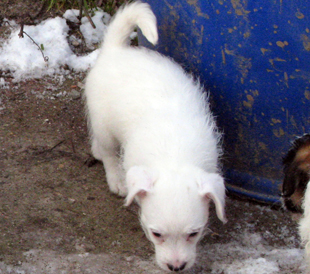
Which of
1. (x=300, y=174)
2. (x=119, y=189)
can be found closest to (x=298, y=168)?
(x=300, y=174)

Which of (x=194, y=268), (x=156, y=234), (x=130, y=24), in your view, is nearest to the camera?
(x=156, y=234)

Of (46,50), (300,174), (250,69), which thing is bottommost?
(46,50)

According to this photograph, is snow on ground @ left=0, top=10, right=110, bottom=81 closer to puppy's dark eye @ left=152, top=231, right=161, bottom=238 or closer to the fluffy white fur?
puppy's dark eye @ left=152, top=231, right=161, bottom=238

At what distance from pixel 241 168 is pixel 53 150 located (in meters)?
1.54

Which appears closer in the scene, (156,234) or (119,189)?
(156,234)

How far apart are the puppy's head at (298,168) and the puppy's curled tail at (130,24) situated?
1.17 metres

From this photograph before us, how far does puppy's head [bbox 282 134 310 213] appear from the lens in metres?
2.84

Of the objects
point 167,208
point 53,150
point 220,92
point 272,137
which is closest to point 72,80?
point 53,150

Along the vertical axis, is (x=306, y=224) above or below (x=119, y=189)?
above

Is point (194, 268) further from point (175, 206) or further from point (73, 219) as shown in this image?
point (73, 219)

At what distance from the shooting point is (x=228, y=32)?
315 centimetres

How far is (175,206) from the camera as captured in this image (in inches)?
103

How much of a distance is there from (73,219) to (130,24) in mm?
1457

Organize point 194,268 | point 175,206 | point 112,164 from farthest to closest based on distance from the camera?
point 112,164 → point 194,268 → point 175,206
